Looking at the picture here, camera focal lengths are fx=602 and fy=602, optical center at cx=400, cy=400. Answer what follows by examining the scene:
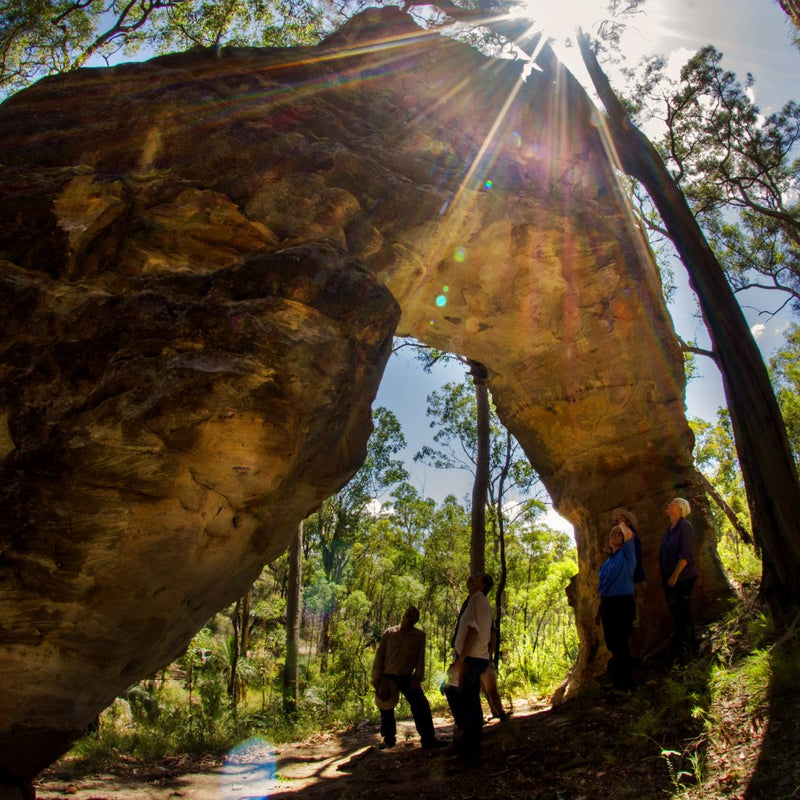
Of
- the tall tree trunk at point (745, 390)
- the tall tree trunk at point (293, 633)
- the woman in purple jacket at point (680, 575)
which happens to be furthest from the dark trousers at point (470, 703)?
the tall tree trunk at point (293, 633)

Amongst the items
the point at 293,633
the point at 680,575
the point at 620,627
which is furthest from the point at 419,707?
the point at 293,633

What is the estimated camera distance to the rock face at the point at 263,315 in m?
4.37

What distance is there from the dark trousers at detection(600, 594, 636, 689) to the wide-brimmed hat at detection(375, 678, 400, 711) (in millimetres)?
2581

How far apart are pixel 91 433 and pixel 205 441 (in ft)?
2.60

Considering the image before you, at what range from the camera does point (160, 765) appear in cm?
764

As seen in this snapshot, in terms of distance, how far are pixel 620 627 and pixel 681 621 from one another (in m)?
1.17

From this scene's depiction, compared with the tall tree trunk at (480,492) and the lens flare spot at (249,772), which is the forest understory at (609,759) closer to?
the lens flare spot at (249,772)

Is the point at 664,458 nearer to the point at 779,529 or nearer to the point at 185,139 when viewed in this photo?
the point at 779,529

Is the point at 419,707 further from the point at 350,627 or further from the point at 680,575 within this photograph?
the point at 350,627

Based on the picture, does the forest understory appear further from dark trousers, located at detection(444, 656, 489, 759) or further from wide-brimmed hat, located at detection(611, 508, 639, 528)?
wide-brimmed hat, located at detection(611, 508, 639, 528)

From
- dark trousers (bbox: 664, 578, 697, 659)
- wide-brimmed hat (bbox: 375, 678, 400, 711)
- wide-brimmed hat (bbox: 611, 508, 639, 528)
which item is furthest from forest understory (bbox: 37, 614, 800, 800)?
wide-brimmed hat (bbox: 611, 508, 639, 528)

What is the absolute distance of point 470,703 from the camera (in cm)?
513

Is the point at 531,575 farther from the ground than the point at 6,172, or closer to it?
closer to it

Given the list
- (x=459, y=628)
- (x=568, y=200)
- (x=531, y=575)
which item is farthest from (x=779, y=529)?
(x=531, y=575)
